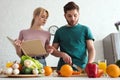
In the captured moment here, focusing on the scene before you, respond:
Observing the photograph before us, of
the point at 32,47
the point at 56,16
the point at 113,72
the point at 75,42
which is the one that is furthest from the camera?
the point at 56,16

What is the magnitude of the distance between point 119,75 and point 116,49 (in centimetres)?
211

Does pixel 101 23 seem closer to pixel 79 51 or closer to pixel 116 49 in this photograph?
pixel 116 49

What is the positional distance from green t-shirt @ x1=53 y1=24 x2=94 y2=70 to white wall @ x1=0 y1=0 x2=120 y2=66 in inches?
63.7

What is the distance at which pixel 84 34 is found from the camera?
65.6 inches

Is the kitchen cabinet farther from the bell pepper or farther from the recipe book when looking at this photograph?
the bell pepper

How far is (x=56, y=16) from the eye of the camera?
339cm

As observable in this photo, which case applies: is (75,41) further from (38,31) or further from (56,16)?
(56,16)

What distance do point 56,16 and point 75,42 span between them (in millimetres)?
1781

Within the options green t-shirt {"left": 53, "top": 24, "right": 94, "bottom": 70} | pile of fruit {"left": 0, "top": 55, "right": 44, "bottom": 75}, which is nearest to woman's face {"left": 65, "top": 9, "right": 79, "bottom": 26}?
green t-shirt {"left": 53, "top": 24, "right": 94, "bottom": 70}

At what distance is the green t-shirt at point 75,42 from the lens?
161 centimetres

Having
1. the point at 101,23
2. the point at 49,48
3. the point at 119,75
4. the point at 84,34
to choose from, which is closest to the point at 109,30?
the point at 101,23

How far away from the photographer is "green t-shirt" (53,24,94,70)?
161 cm

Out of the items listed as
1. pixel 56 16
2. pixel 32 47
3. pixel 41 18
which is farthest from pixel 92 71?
pixel 56 16

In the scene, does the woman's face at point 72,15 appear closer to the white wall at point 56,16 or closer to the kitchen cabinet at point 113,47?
the kitchen cabinet at point 113,47
